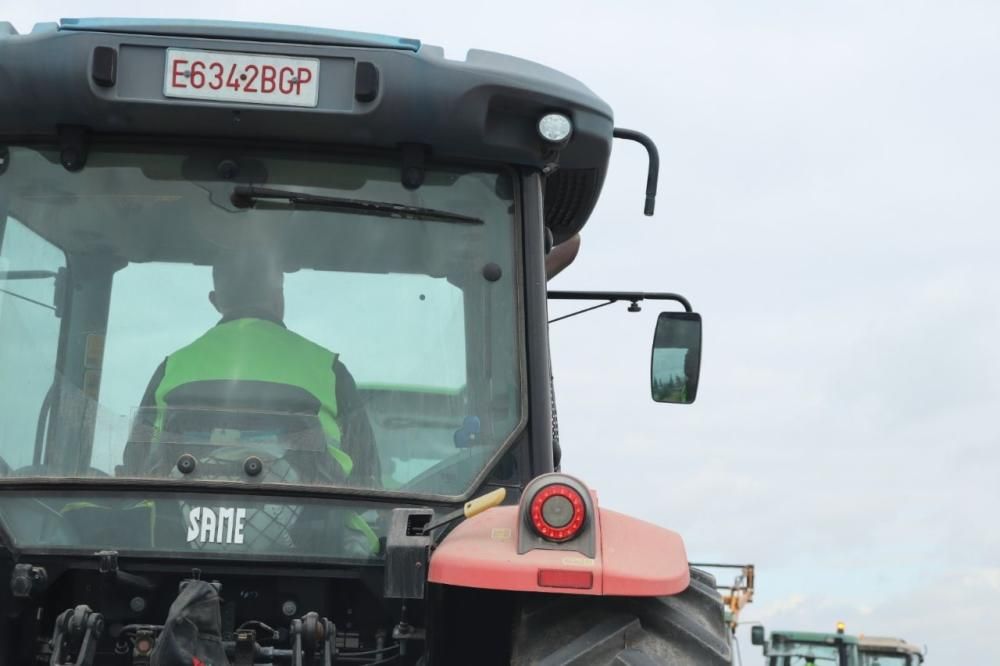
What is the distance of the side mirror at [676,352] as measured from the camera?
17.9 feet

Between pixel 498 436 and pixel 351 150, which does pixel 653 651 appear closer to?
pixel 498 436

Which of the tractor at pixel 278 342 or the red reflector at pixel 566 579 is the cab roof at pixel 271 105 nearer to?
the tractor at pixel 278 342

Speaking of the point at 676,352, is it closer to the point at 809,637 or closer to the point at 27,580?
the point at 27,580

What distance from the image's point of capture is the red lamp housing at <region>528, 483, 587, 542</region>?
3869 millimetres

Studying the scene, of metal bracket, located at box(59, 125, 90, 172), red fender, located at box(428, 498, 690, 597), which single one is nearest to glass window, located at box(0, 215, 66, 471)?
metal bracket, located at box(59, 125, 90, 172)

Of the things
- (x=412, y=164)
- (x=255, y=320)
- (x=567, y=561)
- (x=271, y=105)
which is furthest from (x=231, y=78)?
(x=567, y=561)

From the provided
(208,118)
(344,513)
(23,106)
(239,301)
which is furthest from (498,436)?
(23,106)

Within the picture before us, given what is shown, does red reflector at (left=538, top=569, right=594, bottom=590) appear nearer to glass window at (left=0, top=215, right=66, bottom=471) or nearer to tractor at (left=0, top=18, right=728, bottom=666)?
tractor at (left=0, top=18, right=728, bottom=666)

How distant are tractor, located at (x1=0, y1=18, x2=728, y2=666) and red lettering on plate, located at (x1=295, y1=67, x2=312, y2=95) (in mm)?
18

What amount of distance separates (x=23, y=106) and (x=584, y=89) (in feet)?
5.19

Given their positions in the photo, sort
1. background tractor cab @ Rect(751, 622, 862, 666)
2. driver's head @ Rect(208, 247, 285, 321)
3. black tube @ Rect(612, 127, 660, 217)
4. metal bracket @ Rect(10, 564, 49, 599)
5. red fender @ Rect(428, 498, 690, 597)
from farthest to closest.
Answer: background tractor cab @ Rect(751, 622, 862, 666), black tube @ Rect(612, 127, 660, 217), driver's head @ Rect(208, 247, 285, 321), metal bracket @ Rect(10, 564, 49, 599), red fender @ Rect(428, 498, 690, 597)

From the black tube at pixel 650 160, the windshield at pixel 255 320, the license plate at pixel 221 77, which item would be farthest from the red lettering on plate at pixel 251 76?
the black tube at pixel 650 160

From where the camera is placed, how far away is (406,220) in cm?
466

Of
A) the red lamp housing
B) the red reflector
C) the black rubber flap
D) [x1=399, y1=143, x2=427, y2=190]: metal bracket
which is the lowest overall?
the black rubber flap
